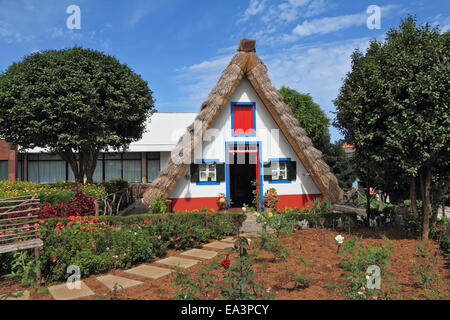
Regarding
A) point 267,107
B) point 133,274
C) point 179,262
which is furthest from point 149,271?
point 267,107

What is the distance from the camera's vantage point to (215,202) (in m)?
11.9

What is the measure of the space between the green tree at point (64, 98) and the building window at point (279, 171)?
694cm

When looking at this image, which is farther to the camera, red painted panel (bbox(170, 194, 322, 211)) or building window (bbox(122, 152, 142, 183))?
building window (bbox(122, 152, 142, 183))

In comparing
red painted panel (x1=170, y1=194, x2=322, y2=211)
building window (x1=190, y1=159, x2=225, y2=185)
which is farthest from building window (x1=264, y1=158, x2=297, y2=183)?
building window (x1=190, y1=159, x2=225, y2=185)

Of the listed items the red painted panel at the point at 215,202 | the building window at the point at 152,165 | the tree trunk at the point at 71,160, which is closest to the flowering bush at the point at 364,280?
the red painted panel at the point at 215,202

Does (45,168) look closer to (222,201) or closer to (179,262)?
(222,201)

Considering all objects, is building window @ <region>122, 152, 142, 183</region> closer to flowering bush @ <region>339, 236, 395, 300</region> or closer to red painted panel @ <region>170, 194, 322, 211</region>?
red painted panel @ <region>170, 194, 322, 211</region>

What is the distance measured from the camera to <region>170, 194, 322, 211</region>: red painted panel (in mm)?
11539

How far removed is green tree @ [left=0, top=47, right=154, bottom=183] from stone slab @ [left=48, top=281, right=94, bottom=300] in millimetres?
9049

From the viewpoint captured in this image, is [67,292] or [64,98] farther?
[64,98]

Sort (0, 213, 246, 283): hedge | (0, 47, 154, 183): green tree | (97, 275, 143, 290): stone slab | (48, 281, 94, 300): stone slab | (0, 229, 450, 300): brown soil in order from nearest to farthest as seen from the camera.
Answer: (0, 229, 450, 300): brown soil, (48, 281, 94, 300): stone slab, (97, 275, 143, 290): stone slab, (0, 213, 246, 283): hedge, (0, 47, 154, 183): green tree

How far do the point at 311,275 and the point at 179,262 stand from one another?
8.45 feet

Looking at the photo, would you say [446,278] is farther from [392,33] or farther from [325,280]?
[392,33]
